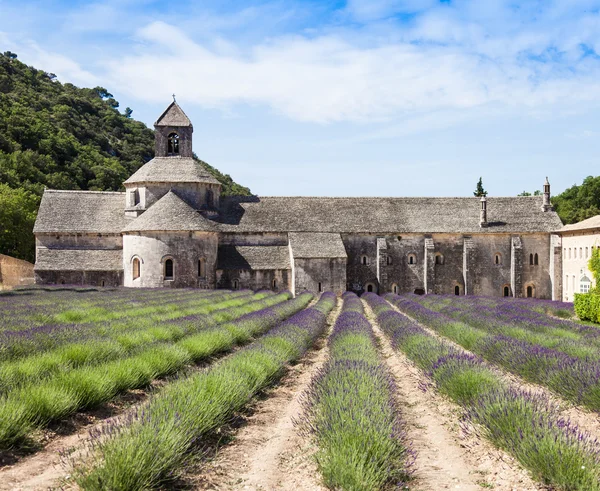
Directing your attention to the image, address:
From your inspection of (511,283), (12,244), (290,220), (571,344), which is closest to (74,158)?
(12,244)

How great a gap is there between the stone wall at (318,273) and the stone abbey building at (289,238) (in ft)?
0.21

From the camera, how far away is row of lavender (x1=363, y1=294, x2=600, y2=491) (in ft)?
16.4

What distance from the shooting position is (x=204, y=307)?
21.4 m

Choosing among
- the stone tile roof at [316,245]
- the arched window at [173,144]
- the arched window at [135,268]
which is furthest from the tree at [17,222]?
the stone tile roof at [316,245]

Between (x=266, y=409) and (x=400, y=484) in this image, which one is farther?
(x=266, y=409)

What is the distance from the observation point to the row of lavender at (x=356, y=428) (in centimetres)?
509

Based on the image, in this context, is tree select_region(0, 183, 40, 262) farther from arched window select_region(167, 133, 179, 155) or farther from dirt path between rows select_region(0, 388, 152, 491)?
dirt path between rows select_region(0, 388, 152, 491)

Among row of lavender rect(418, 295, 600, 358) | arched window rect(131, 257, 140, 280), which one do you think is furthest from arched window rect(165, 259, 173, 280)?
row of lavender rect(418, 295, 600, 358)

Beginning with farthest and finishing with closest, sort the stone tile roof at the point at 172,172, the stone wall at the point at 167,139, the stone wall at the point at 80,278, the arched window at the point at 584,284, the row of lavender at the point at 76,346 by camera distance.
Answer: the stone wall at the point at 167,139, the stone tile roof at the point at 172,172, the stone wall at the point at 80,278, the arched window at the point at 584,284, the row of lavender at the point at 76,346

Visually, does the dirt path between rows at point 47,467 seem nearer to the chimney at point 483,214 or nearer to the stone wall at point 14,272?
the stone wall at point 14,272

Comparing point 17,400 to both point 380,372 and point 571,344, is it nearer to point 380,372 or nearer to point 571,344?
point 380,372

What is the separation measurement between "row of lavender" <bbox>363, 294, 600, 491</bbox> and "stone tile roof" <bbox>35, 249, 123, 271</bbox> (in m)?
31.7

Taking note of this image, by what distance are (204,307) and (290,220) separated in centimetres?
2072

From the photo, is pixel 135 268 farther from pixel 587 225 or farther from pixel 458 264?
pixel 587 225
